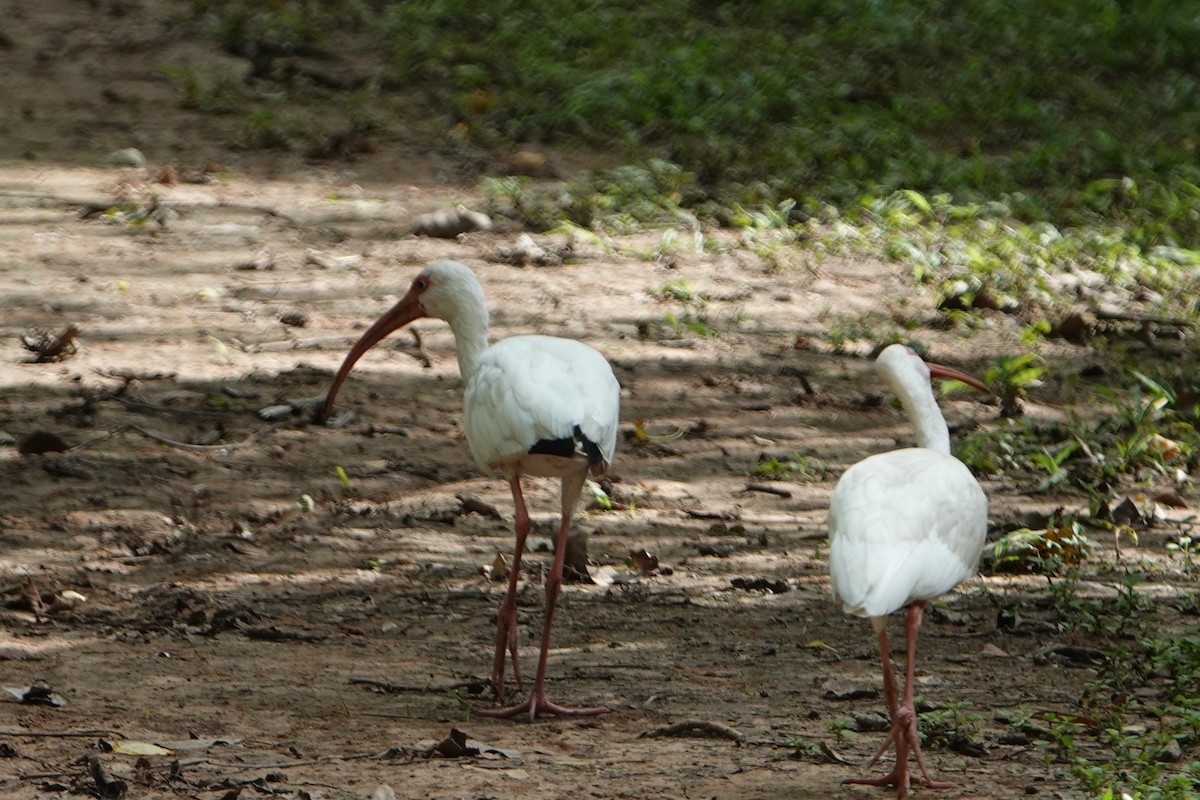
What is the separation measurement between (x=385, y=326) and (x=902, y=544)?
8.89 ft

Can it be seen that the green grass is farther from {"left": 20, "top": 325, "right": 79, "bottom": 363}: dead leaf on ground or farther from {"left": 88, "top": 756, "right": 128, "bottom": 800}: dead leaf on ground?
{"left": 88, "top": 756, "right": 128, "bottom": 800}: dead leaf on ground

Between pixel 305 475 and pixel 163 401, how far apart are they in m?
0.83

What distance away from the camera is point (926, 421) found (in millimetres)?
5207

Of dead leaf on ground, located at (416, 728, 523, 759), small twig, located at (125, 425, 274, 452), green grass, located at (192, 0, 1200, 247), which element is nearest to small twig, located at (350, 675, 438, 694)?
dead leaf on ground, located at (416, 728, 523, 759)

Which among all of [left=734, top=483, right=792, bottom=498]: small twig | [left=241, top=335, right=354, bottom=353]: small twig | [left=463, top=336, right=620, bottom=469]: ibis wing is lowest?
[left=734, top=483, right=792, bottom=498]: small twig

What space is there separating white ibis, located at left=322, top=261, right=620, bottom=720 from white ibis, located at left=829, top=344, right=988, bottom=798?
82 cm

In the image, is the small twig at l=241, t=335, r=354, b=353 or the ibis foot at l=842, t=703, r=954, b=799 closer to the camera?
the ibis foot at l=842, t=703, r=954, b=799

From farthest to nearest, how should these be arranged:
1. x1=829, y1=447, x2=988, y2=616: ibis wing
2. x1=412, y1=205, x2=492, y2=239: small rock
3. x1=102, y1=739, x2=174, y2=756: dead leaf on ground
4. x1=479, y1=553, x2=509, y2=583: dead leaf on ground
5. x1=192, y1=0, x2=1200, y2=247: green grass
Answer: x1=192, y1=0, x2=1200, y2=247: green grass, x1=412, y1=205, x2=492, y2=239: small rock, x1=479, y1=553, x2=509, y2=583: dead leaf on ground, x1=102, y1=739, x2=174, y2=756: dead leaf on ground, x1=829, y1=447, x2=988, y2=616: ibis wing

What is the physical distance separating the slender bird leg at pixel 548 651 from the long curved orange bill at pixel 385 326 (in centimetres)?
119

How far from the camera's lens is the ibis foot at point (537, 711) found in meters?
4.83

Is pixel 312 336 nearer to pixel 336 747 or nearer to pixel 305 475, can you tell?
pixel 305 475

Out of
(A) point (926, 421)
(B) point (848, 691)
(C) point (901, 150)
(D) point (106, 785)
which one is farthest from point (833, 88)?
(D) point (106, 785)

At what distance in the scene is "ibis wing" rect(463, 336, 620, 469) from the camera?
4996 mm

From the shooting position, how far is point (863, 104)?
1135cm
